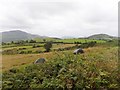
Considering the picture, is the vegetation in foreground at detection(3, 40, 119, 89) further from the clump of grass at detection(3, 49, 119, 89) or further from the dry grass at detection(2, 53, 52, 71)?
the dry grass at detection(2, 53, 52, 71)

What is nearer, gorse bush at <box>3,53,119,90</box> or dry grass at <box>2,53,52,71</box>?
gorse bush at <box>3,53,119,90</box>

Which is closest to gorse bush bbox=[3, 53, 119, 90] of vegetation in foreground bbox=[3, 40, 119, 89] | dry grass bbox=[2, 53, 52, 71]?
vegetation in foreground bbox=[3, 40, 119, 89]

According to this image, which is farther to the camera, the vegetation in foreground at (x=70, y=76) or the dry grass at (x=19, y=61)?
the dry grass at (x=19, y=61)

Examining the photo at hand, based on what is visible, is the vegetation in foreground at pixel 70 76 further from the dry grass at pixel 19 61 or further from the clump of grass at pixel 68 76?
the dry grass at pixel 19 61

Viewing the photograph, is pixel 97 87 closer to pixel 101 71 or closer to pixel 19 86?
pixel 101 71

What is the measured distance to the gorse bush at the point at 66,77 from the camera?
10.5 metres

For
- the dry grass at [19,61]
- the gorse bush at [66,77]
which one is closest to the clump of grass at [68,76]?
the gorse bush at [66,77]

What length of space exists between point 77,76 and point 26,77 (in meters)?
2.92

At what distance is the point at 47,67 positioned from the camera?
1313cm

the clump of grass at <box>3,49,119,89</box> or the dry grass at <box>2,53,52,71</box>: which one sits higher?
the clump of grass at <box>3,49,119,89</box>

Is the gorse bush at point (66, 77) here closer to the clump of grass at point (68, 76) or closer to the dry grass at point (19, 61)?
the clump of grass at point (68, 76)

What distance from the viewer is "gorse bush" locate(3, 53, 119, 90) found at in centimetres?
1045

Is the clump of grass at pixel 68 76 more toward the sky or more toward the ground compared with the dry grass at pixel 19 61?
more toward the sky

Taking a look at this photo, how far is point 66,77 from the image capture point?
11.0 metres
